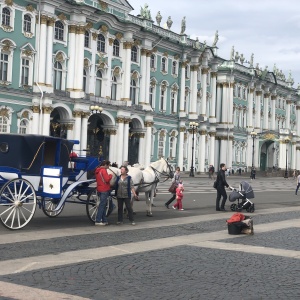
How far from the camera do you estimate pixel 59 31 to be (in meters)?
55.7

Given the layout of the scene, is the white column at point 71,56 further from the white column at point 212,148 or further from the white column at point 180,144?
the white column at point 212,148

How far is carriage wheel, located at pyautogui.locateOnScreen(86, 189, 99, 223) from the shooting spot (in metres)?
17.5

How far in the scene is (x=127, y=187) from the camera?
1756cm

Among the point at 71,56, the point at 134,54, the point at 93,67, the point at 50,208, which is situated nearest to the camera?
the point at 50,208

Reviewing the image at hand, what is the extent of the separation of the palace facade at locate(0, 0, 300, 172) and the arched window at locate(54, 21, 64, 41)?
0.09 metres

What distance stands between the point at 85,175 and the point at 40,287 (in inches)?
369

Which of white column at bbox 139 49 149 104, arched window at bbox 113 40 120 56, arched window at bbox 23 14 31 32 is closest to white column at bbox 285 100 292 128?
white column at bbox 139 49 149 104

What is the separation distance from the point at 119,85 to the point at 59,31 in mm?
9846

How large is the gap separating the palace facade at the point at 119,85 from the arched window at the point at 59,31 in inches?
3.6

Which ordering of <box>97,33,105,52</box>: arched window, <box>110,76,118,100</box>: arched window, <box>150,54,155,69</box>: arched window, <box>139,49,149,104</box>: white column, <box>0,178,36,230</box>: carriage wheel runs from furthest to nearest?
1. <box>150,54,155,69</box>: arched window
2. <box>139,49,149,104</box>: white column
3. <box>110,76,118,100</box>: arched window
4. <box>97,33,105,52</box>: arched window
5. <box>0,178,36,230</box>: carriage wheel

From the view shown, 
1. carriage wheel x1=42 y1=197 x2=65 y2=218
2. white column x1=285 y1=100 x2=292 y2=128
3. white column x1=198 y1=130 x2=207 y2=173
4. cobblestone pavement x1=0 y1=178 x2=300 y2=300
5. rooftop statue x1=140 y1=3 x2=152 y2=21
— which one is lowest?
cobblestone pavement x1=0 y1=178 x2=300 y2=300

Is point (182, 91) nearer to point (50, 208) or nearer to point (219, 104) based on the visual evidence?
point (219, 104)

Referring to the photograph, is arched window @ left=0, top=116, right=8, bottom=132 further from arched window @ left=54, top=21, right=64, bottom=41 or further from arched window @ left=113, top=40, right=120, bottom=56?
arched window @ left=113, top=40, right=120, bottom=56

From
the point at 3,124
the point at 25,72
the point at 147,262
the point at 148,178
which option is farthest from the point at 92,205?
the point at 25,72
